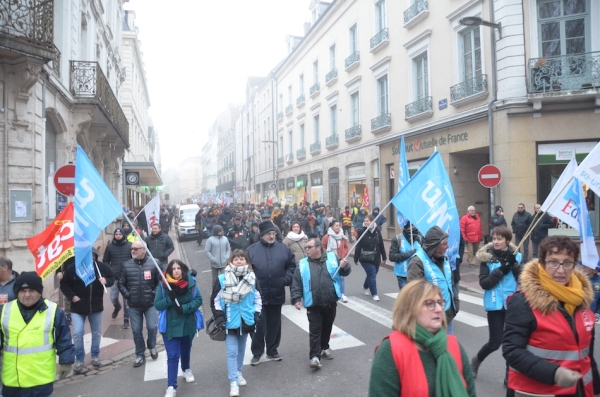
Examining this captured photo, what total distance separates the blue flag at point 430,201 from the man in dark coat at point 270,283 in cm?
170

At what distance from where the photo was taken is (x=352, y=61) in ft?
78.7

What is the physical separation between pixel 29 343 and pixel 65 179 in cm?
529

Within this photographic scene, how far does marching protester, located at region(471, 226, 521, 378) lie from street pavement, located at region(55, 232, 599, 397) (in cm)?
85

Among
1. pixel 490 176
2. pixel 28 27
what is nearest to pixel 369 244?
pixel 490 176

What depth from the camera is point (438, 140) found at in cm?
1720

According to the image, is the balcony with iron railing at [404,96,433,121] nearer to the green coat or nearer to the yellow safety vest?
the green coat

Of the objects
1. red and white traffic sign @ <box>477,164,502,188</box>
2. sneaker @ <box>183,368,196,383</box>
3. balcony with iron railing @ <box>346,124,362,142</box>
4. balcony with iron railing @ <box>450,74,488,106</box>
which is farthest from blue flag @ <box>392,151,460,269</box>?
balcony with iron railing @ <box>346,124,362,142</box>

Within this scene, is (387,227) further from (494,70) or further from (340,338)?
(340,338)

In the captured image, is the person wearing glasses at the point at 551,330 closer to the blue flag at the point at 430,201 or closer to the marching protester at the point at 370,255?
the blue flag at the point at 430,201

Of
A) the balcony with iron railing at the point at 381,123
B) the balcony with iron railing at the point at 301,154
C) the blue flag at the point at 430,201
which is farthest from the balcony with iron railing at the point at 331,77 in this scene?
the blue flag at the point at 430,201

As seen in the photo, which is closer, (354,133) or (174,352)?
(174,352)

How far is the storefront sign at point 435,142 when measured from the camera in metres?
15.9

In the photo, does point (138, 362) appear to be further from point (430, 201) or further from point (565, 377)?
point (565, 377)

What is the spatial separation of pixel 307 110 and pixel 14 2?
948 inches
